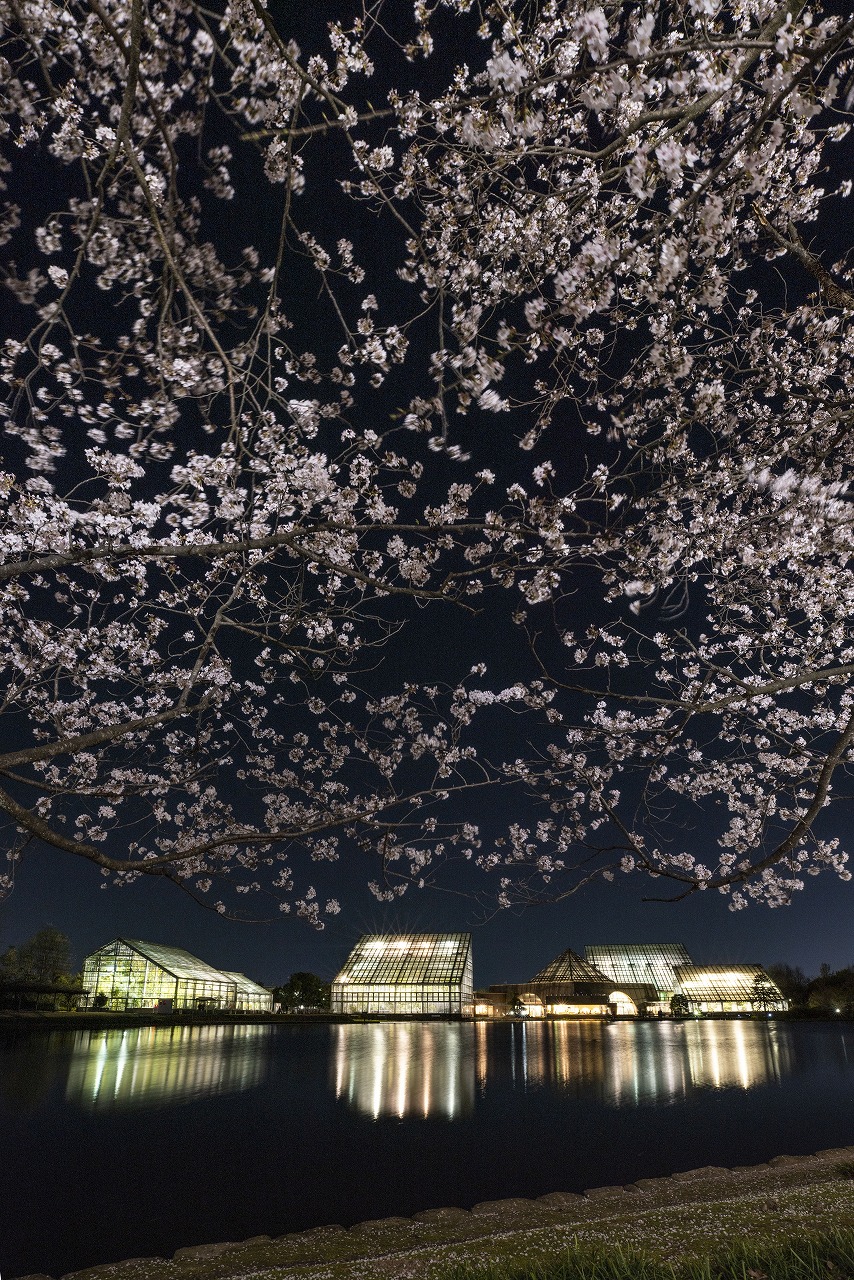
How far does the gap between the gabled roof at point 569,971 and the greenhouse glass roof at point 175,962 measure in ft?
128

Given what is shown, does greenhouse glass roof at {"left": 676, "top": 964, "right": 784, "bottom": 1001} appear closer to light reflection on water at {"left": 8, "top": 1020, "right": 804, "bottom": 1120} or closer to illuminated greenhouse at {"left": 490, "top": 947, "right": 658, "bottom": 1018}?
illuminated greenhouse at {"left": 490, "top": 947, "right": 658, "bottom": 1018}

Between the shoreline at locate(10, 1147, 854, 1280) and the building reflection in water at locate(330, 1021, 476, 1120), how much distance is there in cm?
930

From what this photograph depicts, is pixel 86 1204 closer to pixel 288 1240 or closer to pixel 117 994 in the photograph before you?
pixel 288 1240

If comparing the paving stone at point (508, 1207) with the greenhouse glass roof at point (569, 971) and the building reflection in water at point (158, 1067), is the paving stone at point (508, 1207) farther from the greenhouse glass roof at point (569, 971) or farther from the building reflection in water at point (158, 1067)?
the greenhouse glass roof at point (569, 971)

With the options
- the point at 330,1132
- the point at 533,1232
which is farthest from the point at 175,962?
the point at 533,1232

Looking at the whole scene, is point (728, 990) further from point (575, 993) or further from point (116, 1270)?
point (116, 1270)

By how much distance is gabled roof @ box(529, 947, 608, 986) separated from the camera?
84188 millimetres

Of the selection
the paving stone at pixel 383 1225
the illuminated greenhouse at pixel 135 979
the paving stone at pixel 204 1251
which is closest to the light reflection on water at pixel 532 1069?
the paving stone at pixel 383 1225

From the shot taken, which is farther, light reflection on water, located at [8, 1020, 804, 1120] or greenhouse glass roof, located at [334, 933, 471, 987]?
greenhouse glass roof, located at [334, 933, 471, 987]

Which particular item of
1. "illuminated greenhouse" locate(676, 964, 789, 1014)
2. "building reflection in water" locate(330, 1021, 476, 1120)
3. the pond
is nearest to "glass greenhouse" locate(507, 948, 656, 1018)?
"illuminated greenhouse" locate(676, 964, 789, 1014)

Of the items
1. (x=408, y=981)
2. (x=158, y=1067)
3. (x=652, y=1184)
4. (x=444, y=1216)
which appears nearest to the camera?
(x=444, y=1216)

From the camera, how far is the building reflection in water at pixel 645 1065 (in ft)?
74.2

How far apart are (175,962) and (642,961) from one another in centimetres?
6215

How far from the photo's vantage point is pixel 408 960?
74312mm
